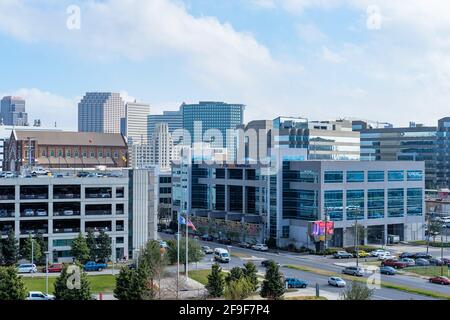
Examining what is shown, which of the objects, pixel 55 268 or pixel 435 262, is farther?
pixel 435 262

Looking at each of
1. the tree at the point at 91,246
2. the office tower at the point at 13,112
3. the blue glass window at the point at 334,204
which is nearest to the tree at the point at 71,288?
the tree at the point at 91,246

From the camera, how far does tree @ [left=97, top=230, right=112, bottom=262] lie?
32.1ft

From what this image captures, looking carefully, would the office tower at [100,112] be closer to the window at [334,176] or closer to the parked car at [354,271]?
the window at [334,176]

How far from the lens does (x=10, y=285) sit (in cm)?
583

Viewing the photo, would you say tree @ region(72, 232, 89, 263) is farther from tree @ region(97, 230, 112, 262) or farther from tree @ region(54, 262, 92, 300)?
tree @ region(54, 262, 92, 300)

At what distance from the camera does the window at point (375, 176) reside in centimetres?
1290

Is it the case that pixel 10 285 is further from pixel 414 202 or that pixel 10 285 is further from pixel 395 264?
pixel 414 202

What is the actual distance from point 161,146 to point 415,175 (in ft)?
60.6

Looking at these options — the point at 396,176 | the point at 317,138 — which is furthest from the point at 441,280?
the point at 317,138

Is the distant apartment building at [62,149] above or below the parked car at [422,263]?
above

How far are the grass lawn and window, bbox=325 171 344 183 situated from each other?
5266mm

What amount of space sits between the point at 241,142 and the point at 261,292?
15.2 meters

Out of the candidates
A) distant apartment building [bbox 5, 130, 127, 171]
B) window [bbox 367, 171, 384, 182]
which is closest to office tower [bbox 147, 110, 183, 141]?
distant apartment building [bbox 5, 130, 127, 171]

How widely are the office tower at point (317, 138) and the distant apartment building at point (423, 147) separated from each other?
17.3 feet
